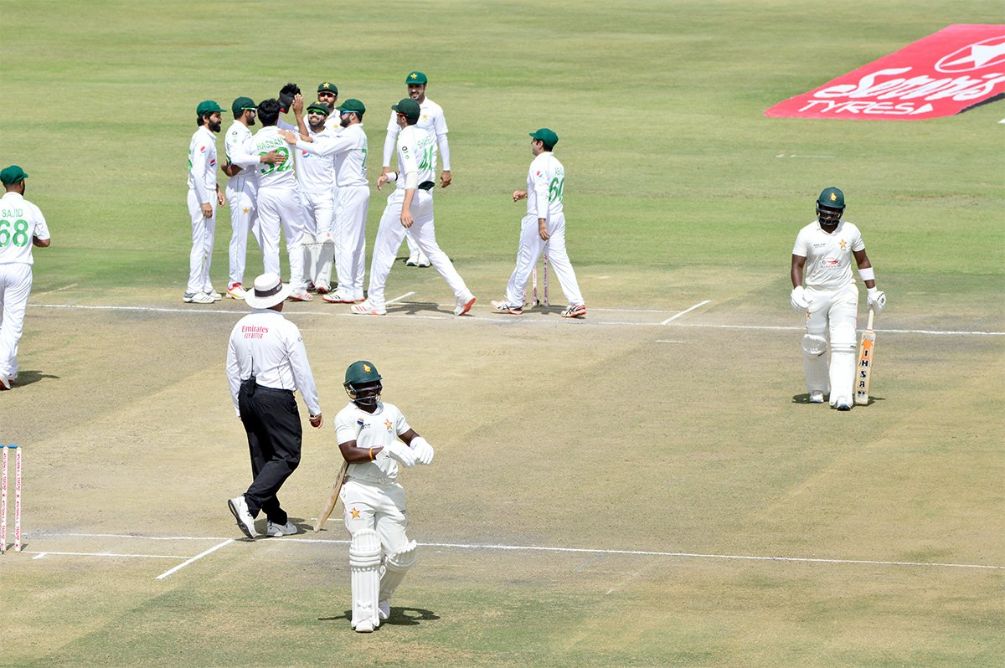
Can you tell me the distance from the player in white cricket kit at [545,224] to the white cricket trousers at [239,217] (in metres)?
3.56

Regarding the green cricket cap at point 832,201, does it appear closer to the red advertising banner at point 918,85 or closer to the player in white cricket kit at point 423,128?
the player in white cricket kit at point 423,128

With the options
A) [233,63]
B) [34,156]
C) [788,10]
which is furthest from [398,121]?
[788,10]

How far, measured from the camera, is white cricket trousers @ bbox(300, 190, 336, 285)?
24.0 metres

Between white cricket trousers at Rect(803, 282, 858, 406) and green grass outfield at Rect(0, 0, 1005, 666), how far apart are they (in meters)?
0.41

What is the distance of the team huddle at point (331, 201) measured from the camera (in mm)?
22016

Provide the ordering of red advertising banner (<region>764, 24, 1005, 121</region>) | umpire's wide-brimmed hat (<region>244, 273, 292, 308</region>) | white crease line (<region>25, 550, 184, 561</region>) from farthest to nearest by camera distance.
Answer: red advertising banner (<region>764, 24, 1005, 121</region>), umpire's wide-brimmed hat (<region>244, 273, 292, 308</region>), white crease line (<region>25, 550, 184, 561</region>)

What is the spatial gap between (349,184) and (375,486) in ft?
37.2

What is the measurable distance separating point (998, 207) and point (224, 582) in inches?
829

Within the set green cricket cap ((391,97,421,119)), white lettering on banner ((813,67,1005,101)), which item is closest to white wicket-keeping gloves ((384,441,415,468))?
green cricket cap ((391,97,421,119))

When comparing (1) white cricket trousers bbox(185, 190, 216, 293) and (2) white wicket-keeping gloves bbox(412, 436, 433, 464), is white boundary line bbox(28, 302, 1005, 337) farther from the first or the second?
(2) white wicket-keeping gloves bbox(412, 436, 433, 464)

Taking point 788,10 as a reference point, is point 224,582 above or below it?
below

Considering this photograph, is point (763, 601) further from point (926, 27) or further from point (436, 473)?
point (926, 27)

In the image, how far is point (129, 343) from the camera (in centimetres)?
2130

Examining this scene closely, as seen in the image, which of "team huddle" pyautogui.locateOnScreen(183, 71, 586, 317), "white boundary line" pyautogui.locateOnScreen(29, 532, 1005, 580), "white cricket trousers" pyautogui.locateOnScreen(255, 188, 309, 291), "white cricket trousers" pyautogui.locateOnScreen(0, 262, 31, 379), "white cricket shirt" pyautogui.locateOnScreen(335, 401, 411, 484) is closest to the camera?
"white cricket shirt" pyautogui.locateOnScreen(335, 401, 411, 484)
